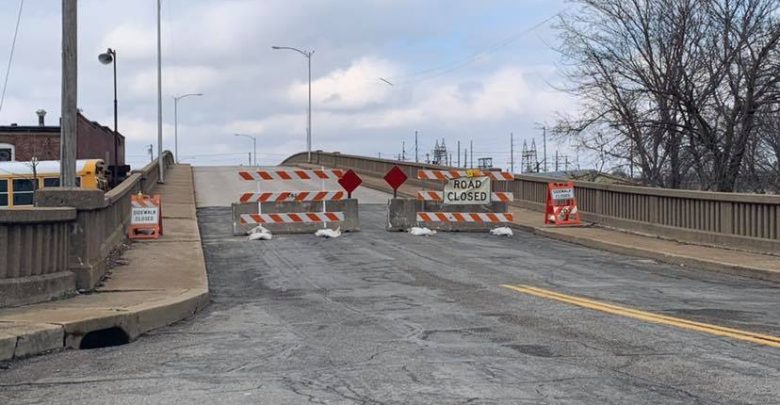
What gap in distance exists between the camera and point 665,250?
16.4m

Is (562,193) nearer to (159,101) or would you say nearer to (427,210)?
(427,210)

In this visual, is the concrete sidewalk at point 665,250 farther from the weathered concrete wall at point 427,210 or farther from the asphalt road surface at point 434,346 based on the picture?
the weathered concrete wall at point 427,210

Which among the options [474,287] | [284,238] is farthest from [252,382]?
[284,238]

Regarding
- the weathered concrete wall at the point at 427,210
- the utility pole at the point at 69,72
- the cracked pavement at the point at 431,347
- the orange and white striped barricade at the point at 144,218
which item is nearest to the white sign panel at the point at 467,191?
the weathered concrete wall at the point at 427,210

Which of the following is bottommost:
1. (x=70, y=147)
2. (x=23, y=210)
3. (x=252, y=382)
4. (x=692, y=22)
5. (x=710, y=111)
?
(x=252, y=382)

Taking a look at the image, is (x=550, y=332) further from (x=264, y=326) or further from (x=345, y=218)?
(x=345, y=218)

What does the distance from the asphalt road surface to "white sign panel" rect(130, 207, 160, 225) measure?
4472 millimetres

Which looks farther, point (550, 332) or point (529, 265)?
point (529, 265)

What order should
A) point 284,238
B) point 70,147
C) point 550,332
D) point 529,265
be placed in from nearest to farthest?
point 550,332
point 70,147
point 529,265
point 284,238

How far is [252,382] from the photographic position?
6.57 meters

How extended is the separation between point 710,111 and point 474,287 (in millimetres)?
17251

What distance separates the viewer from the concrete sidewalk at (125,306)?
7.76 metres

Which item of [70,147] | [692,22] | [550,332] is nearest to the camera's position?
[550,332]

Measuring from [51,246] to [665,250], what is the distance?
11.6 m
